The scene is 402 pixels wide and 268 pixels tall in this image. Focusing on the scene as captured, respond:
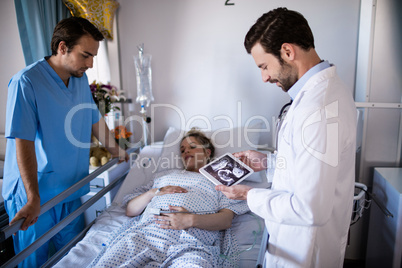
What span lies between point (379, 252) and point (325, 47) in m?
1.61

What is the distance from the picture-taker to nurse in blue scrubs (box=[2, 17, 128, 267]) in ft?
4.47

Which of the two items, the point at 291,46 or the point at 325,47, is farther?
the point at 325,47

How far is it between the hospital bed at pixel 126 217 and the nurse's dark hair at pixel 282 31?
873 millimetres

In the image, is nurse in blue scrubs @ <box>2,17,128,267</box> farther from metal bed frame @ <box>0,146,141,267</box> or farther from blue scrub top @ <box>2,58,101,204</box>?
metal bed frame @ <box>0,146,141,267</box>

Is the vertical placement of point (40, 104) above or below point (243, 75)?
below

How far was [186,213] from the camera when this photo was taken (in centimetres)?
153

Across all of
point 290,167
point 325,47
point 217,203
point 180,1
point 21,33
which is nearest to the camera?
point 290,167

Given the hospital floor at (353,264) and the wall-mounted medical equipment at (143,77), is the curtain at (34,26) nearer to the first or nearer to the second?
the wall-mounted medical equipment at (143,77)

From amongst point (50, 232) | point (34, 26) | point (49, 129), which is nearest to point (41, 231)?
point (50, 232)

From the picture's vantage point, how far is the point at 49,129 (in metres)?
1.56

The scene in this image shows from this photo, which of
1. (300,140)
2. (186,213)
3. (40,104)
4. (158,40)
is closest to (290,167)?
(300,140)

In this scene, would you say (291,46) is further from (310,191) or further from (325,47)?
(325,47)

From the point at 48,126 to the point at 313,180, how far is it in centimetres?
139

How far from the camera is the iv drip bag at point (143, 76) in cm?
243
